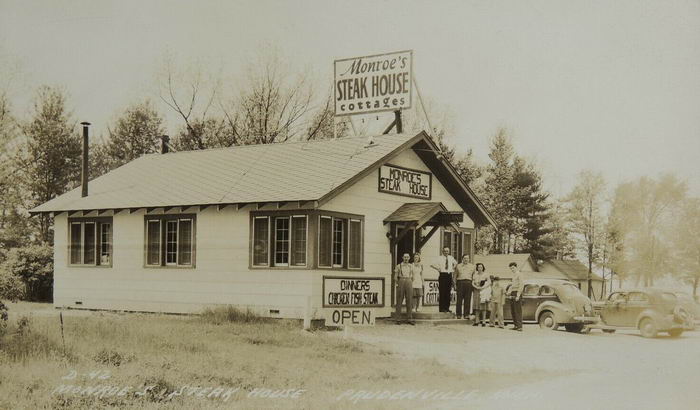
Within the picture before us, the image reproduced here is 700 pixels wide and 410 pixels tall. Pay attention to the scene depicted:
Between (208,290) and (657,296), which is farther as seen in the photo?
(208,290)

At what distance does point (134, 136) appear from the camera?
82.3 ft

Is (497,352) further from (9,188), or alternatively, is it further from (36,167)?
(36,167)

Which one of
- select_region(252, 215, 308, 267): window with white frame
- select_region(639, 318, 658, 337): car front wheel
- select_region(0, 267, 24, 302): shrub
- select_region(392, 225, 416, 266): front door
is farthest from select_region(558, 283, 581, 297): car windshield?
select_region(0, 267, 24, 302): shrub

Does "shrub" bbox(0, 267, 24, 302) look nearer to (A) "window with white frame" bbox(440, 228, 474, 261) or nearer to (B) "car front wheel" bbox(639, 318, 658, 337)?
(A) "window with white frame" bbox(440, 228, 474, 261)

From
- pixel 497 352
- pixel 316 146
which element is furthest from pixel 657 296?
pixel 316 146

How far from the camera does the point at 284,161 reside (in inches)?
787

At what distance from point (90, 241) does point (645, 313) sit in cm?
1468

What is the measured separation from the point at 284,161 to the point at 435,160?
4244mm

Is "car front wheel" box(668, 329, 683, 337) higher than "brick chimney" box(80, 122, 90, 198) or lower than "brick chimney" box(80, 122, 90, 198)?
lower

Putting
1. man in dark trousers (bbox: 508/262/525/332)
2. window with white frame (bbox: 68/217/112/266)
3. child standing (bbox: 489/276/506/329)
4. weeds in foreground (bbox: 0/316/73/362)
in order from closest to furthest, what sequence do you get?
weeds in foreground (bbox: 0/316/73/362) < man in dark trousers (bbox: 508/262/525/332) < child standing (bbox: 489/276/506/329) < window with white frame (bbox: 68/217/112/266)

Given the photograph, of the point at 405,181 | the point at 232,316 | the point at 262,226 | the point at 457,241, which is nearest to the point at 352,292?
the point at 262,226

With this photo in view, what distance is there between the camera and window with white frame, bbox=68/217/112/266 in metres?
21.4

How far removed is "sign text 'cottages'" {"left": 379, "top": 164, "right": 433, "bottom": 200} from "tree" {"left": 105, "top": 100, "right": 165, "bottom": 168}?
6732 millimetres

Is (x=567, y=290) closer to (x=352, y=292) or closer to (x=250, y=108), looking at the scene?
(x=352, y=292)
